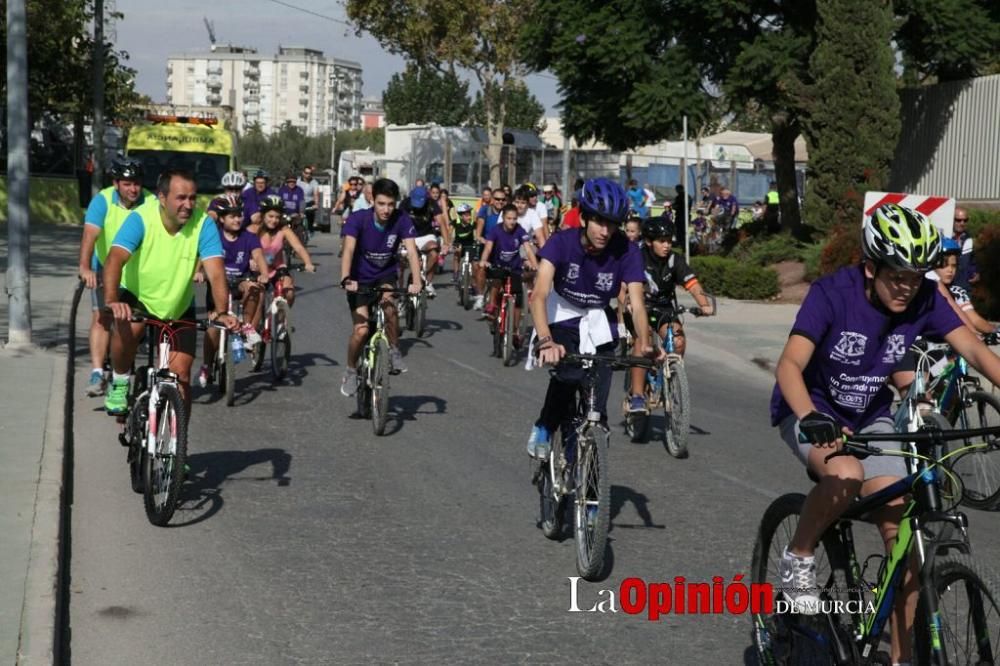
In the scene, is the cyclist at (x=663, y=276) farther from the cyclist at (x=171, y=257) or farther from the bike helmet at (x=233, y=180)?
the bike helmet at (x=233, y=180)

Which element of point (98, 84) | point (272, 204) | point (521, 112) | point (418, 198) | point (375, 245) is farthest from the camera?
point (521, 112)

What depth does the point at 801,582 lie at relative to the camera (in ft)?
17.3

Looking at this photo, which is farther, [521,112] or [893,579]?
[521,112]

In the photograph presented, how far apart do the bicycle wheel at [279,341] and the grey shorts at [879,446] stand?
9.50m

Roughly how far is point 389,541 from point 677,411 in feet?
12.1

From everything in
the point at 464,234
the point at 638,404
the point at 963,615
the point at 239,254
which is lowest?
the point at 638,404

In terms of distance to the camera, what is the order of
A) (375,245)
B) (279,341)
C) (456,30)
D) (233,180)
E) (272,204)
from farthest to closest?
(456,30) < (233,180) < (272,204) < (279,341) < (375,245)

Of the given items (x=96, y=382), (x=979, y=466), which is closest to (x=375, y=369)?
(x=96, y=382)

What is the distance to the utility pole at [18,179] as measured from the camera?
15.1 meters

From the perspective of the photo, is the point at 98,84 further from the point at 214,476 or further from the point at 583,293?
the point at 583,293

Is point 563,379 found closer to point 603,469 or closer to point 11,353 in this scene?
point 603,469

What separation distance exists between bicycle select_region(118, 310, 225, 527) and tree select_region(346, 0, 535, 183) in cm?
4261

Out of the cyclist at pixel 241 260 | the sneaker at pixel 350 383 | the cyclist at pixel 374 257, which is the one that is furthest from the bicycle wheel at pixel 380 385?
the cyclist at pixel 241 260

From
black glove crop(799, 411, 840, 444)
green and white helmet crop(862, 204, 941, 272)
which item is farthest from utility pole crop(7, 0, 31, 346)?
black glove crop(799, 411, 840, 444)
